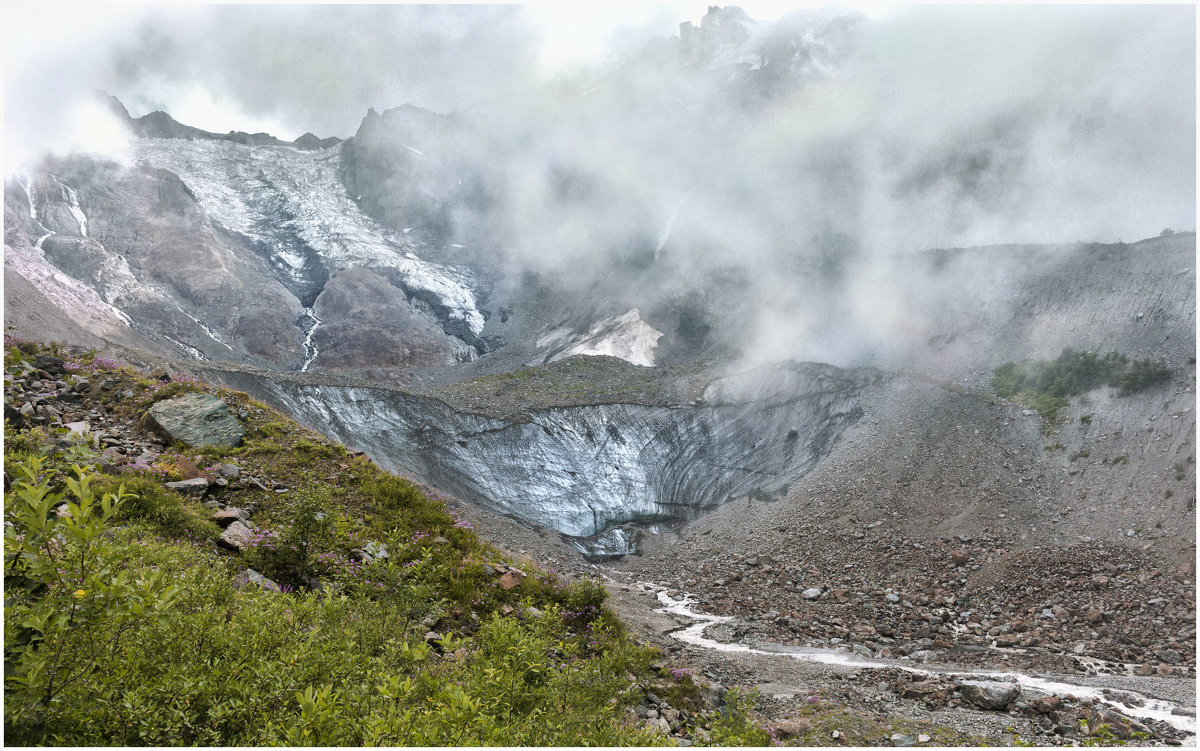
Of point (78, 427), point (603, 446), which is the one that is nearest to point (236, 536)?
point (78, 427)

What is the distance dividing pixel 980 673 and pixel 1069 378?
3412 centimetres

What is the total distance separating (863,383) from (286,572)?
136ft

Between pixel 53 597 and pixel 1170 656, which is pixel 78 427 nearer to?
pixel 53 597

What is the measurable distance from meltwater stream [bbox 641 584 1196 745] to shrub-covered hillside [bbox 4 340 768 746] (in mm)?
6204

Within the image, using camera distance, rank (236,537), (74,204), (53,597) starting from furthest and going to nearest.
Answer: (74,204), (236,537), (53,597)

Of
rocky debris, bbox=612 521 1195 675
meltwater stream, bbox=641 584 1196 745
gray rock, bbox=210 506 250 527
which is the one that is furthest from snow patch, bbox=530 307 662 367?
gray rock, bbox=210 506 250 527

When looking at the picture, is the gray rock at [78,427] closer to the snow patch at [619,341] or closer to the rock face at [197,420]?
the rock face at [197,420]

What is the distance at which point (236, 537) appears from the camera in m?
8.98

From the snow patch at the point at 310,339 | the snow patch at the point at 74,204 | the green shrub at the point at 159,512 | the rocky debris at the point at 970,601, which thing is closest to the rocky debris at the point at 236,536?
the green shrub at the point at 159,512

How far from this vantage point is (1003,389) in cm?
4434

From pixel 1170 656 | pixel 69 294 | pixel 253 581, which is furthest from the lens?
pixel 69 294

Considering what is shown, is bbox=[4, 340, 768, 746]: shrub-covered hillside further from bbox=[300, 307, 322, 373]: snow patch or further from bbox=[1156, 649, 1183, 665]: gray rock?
bbox=[300, 307, 322, 373]: snow patch

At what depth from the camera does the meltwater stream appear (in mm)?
10656

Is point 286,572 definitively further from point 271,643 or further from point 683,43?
point 683,43
